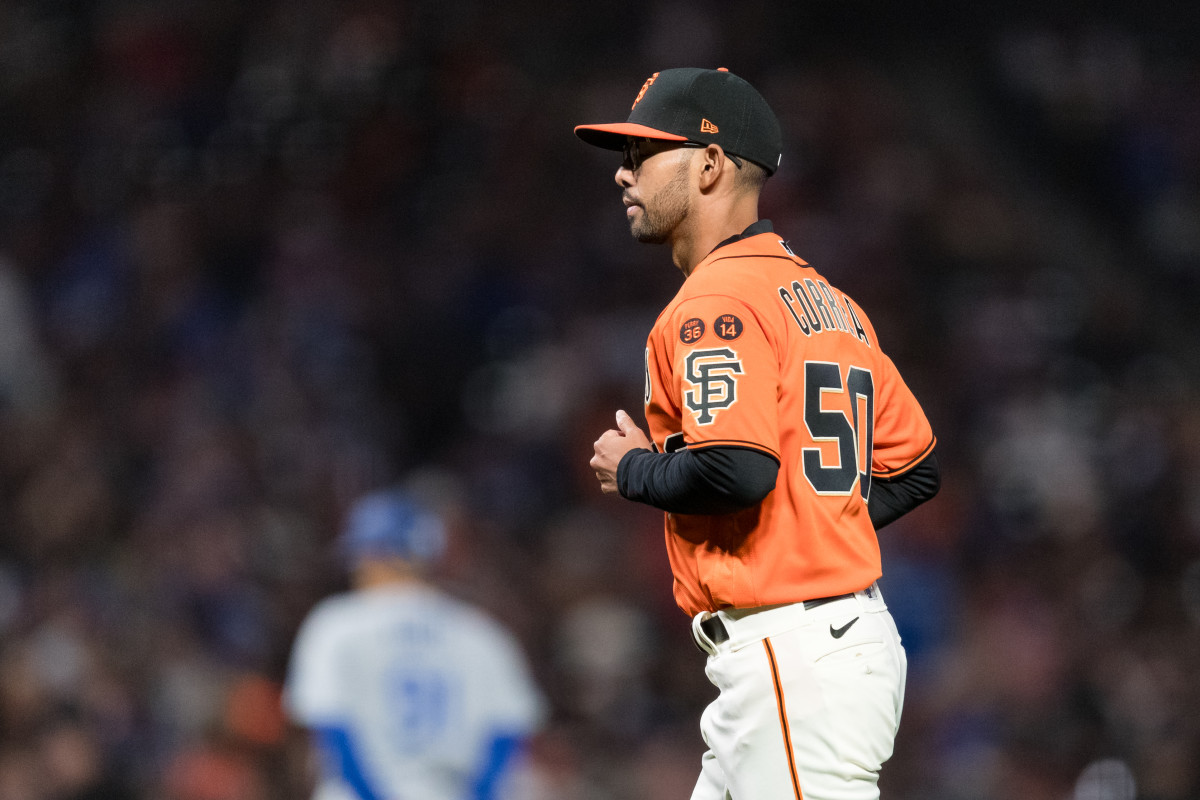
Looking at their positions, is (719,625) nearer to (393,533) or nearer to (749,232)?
(749,232)

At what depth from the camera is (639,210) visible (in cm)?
312

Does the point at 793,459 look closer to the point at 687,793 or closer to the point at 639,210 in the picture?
the point at 639,210

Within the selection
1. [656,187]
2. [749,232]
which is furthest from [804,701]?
[656,187]

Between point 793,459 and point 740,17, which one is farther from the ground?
point 740,17

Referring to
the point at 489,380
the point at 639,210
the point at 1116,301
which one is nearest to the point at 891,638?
the point at 639,210

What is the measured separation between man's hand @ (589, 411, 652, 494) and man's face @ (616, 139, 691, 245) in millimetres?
428

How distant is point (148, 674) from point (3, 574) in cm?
134

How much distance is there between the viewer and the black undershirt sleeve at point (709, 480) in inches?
105

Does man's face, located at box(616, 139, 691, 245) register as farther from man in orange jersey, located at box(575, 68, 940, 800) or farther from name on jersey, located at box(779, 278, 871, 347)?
name on jersey, located at box(779, 278, 871, 347)

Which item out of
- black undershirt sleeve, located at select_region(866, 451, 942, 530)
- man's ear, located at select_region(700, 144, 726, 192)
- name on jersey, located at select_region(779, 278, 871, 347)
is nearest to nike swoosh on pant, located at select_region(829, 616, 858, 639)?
black undershirt sleeve, located at select_region(866, 451, 942, 530)

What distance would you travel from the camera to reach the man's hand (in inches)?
117

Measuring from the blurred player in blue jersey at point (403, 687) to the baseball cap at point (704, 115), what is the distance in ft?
9.18

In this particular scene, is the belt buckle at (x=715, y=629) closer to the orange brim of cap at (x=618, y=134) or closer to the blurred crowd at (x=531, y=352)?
the orange brim of cap at (x=618, y=134)

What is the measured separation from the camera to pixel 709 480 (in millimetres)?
2684
